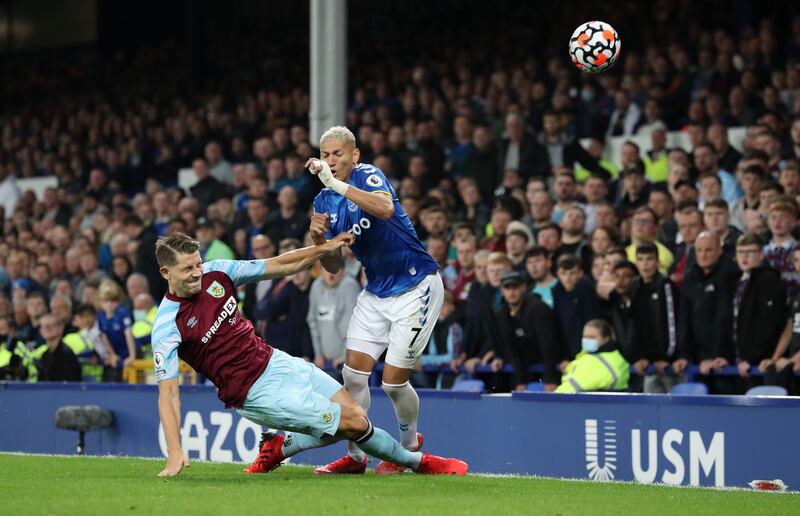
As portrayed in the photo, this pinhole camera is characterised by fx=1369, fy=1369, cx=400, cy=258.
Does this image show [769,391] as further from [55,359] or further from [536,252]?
[55,359]

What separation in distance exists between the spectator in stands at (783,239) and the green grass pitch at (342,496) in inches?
130

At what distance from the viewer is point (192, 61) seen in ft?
90.4

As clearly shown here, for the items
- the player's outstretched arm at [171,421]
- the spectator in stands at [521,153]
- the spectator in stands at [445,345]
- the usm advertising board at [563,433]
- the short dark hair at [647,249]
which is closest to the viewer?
the player's outstretched arm at [171,421]

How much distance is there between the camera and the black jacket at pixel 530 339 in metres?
11.9

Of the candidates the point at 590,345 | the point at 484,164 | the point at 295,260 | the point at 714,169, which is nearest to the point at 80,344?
the point at 484,164

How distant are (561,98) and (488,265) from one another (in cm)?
412

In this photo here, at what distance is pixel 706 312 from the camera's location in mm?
11336

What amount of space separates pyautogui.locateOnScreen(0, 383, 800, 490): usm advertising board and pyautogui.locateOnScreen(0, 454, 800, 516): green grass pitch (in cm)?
97

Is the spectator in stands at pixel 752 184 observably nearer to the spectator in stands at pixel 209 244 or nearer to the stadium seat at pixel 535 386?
the stadium seat at pixel 535 386

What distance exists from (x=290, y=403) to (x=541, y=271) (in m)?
4.78

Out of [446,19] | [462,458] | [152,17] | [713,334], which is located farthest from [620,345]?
[152,17]

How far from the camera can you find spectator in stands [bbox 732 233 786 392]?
1090 cm

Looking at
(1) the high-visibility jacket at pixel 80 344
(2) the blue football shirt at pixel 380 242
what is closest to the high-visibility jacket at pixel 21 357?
(1) the high-visibility jacket at pixel 80 344

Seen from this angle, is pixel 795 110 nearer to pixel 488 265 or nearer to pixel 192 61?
pixel 488 265
